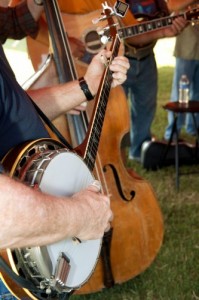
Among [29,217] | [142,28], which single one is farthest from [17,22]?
[29,217]

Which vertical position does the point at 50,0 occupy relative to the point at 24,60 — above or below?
above

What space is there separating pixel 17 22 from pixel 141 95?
161 cm

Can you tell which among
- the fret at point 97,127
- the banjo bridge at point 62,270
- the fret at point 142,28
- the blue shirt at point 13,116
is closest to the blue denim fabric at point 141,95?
the fret at point 142,28

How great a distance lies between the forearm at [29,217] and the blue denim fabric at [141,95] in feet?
8.52

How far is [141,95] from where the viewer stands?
3.76m

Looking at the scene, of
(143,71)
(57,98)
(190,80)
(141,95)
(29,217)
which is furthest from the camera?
(190,80)

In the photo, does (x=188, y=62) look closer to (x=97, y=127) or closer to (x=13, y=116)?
(x=97, y=127)

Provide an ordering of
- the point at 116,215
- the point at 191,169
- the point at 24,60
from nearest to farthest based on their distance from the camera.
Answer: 1. the point at 116,215
2. the point at 191,169
3. the point at 24,60

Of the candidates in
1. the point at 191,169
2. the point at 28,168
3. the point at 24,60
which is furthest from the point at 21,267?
the point at 24,60

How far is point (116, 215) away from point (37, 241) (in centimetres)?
115

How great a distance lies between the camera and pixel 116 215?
2.09 m

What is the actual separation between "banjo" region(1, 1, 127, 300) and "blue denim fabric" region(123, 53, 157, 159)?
2.31 m

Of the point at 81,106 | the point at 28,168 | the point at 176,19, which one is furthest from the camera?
the point at 176,19

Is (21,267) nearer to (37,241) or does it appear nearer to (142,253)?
(37,241)
